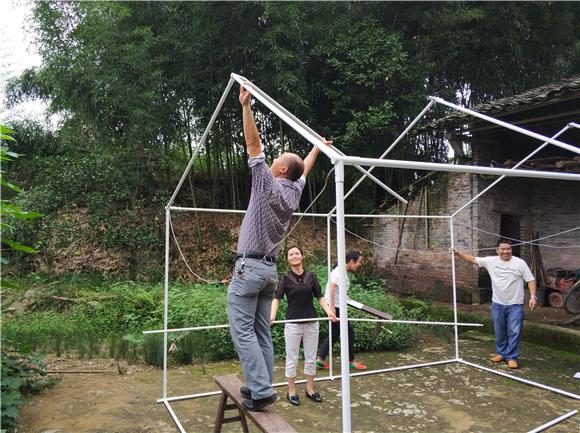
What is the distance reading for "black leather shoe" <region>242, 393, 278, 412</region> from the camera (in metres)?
2.42

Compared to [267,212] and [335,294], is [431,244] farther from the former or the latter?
[267,212]

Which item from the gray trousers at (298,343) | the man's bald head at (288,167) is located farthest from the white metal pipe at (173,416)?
the man's bald head at (288,167)

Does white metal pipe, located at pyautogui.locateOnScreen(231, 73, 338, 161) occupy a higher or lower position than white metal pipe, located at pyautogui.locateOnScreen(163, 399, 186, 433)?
higher

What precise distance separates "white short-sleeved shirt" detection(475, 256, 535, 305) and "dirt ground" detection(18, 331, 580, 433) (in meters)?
0.78

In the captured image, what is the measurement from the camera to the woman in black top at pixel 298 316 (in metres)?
3.91

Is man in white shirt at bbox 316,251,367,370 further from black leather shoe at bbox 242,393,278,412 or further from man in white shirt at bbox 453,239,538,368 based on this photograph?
black leather shoe at bbox 242,393,278,412

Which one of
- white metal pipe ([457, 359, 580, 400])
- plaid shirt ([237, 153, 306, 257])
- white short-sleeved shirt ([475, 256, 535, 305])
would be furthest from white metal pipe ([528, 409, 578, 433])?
plaid shirt ([237, 153, 306, 257])

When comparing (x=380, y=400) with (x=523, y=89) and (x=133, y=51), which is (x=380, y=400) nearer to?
(x=133, y=51)

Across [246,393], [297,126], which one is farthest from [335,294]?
[297,126]

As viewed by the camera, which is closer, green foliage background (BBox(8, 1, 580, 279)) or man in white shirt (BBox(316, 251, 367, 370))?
man in white shirt (BBox(316, 251, 367, 370))

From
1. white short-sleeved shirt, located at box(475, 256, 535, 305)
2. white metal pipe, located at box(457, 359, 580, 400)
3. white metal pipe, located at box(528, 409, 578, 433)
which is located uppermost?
white short-sleeved shirt, located at box(475, 256, 535, 305)

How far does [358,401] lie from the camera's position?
13.4 ft

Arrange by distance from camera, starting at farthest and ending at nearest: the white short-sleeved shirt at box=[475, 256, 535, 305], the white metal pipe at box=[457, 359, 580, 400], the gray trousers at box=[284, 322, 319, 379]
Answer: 1. the white short-sleeved shirt at box=[475, 256, 535, 305]
2. the white metal pipe at box=[457, 359, 580, 400]
3. the gray trousers at box=[284, 322, 319, 379]

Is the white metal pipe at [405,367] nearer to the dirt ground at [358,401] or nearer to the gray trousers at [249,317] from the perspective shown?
the dirt ground at [358,401]
